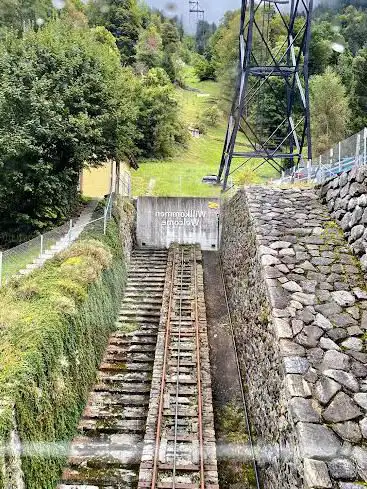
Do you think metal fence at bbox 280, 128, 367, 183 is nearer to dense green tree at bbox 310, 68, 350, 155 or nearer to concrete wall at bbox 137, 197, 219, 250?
concrete wall at bbox 137, 197, 219, 250

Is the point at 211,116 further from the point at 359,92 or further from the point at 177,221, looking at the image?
the point at 177,221

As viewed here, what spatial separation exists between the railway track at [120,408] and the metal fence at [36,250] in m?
3.03

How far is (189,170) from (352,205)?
2395 cm

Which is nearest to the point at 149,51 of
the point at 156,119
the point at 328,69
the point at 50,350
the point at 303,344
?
the point at 156,119

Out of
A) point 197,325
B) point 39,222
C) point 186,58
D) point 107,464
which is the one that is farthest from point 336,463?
point 186,58

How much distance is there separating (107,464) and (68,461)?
0.76 meters

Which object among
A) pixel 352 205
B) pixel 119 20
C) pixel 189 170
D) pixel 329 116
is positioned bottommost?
pixel 189 170

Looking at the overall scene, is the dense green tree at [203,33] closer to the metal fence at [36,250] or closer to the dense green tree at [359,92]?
the dense green tree at [359,92]

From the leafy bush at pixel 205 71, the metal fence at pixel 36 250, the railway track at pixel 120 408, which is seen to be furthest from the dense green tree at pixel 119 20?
the railway track at pixel 120 408

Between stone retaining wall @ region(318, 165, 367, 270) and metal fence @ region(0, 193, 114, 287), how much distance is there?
25.8 feet

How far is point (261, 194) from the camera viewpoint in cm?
1423

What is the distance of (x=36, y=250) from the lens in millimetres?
11984

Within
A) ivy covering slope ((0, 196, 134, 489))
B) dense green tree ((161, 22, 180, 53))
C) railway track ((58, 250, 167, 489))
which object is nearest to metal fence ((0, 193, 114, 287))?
ivy covering slope ((0, 196, 134, 489))

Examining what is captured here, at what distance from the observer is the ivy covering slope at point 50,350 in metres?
6.46
